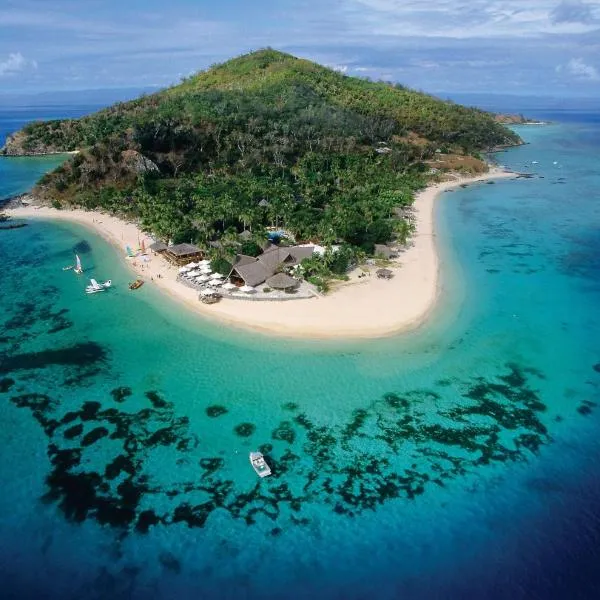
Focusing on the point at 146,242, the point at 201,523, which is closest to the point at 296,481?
the point at 201,523

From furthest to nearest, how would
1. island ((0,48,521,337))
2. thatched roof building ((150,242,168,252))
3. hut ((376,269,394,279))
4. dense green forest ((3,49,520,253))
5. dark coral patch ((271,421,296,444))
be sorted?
dense green forest ((3,49,520,253)) < thatched roof building ((150,242,168,252)) < hut ((376,269,394,279)) < island ((0,48,521,337)) < dark coral patch ((271,421,296,444))

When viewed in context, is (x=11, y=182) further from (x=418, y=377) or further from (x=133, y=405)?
(x=418, y=377)

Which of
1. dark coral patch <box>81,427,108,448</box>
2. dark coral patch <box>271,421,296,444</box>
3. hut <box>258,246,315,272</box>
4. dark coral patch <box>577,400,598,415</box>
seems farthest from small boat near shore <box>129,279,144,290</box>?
dark coral patch <box>577,400,598,415</box>

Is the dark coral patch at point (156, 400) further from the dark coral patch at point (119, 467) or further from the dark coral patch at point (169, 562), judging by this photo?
the dark coral patch at point (169, 562)

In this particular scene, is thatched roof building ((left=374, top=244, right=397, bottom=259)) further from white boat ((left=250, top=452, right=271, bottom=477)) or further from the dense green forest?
white boat ((left=250, top=452, right=271, bottom=477))

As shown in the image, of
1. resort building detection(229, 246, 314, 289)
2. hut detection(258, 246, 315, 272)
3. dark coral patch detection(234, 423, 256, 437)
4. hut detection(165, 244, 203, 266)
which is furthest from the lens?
hut detection(165, 244, 203, 266)

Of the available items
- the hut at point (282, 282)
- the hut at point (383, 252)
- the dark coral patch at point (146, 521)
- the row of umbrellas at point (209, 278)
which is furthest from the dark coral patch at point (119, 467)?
the hut at point (383, 252)
